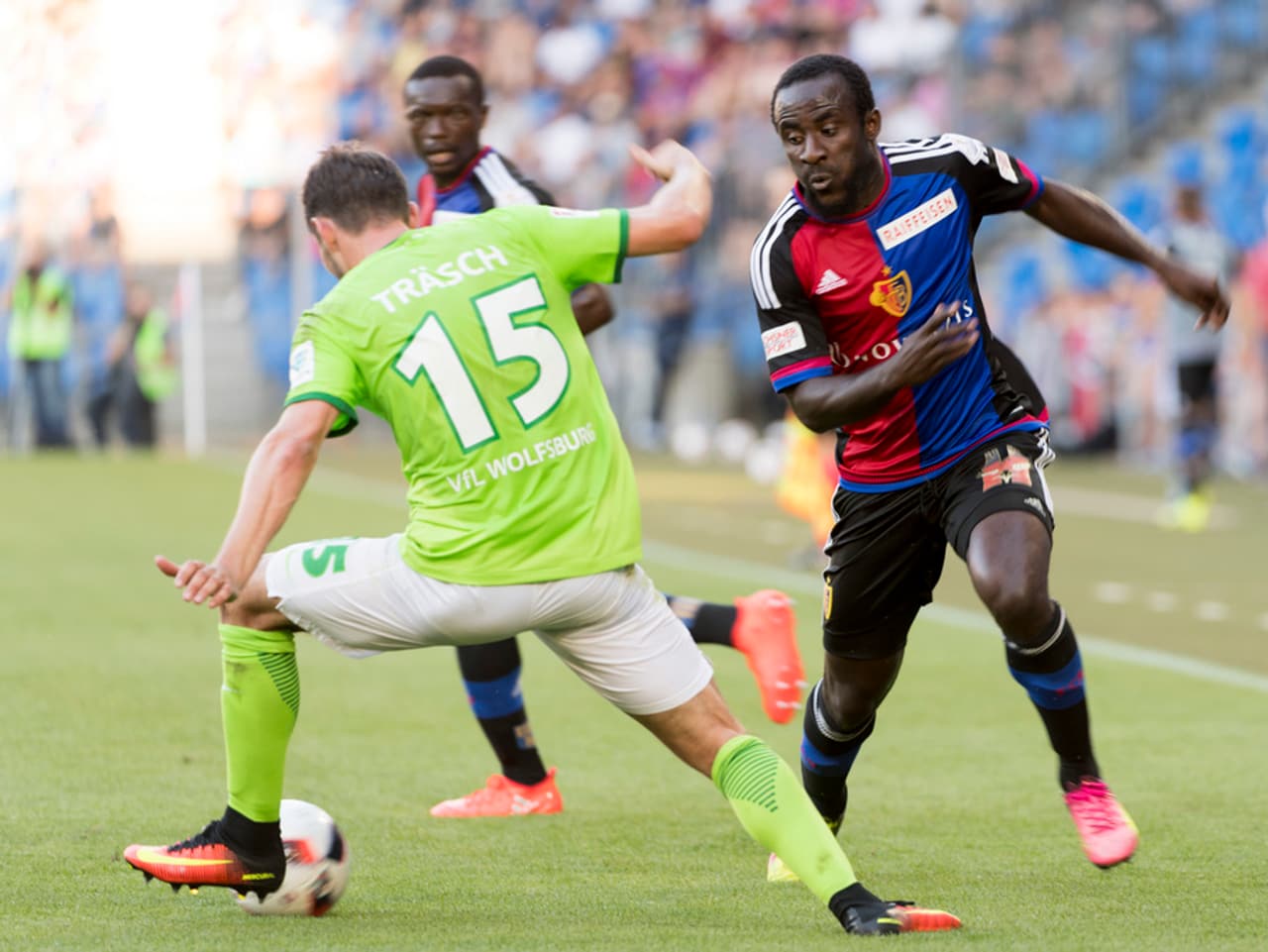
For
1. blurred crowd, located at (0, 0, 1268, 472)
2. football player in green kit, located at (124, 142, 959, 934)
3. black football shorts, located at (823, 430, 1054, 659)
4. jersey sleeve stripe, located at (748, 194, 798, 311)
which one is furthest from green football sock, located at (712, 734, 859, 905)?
blurred crowd, located at (0, 0, 1268, 472)

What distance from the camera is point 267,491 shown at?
4.91 meters

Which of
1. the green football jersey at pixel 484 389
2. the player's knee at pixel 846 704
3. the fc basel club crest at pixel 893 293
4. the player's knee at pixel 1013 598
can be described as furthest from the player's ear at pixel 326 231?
the player's knee at pixel 846 704

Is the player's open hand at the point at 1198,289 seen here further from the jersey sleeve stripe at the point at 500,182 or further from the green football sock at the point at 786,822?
the jersey sleeve stripe at the point at 500,182

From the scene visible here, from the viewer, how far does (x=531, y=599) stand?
5090 millimetres

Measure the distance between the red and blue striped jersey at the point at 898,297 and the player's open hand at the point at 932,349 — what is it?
16.9 inches

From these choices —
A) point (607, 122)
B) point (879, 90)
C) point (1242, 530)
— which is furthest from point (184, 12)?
point (1242, 530)

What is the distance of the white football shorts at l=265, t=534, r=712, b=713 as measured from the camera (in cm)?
510

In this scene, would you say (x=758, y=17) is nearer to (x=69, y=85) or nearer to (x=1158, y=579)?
(x=69, y=85)

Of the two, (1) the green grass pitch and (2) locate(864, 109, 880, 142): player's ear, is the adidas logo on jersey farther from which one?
(1) the green grass pitch

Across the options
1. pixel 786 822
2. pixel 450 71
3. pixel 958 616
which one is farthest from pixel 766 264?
pixel 958 616

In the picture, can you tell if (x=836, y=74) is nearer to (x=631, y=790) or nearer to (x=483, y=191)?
(x=483, y=191)

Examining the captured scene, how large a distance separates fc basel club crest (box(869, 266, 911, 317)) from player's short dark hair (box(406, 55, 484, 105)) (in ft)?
6.69

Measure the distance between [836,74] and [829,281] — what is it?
53 cm

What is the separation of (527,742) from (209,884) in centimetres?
188
